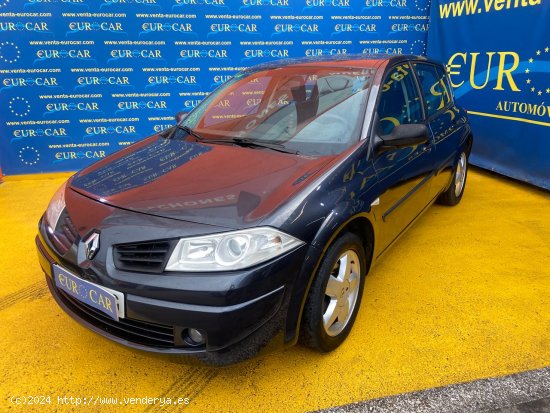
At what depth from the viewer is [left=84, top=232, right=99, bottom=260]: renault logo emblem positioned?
1766 mm

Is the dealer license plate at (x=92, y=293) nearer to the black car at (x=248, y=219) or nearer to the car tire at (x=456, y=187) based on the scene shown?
the black car at (x=248, y=219)

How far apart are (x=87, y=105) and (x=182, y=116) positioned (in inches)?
116

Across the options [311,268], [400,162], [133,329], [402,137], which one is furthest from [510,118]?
[133,329]

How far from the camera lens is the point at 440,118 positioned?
11.5 ft

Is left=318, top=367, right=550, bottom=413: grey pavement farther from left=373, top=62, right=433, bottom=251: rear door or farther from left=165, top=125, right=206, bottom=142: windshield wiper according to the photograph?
left=165, top=125, right=206, bottom=142: windshield wiper

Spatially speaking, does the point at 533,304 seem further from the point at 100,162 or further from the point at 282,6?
the point at 282,6

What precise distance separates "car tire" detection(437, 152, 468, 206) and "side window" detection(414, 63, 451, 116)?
70 cm

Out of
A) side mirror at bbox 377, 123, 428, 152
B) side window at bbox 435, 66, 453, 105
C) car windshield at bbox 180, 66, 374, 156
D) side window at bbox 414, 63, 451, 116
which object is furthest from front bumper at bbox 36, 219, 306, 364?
side window at bbox 435, 66, 453, 105

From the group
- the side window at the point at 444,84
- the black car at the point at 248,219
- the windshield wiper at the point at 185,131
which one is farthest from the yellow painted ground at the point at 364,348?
the side window at the point at 444,84

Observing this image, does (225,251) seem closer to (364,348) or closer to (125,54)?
(364,348)

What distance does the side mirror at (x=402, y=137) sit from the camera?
7.79 ft

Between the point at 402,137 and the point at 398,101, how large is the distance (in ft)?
1.93

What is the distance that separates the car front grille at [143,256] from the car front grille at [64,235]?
1.06 feet

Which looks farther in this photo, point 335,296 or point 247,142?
point 247,142
